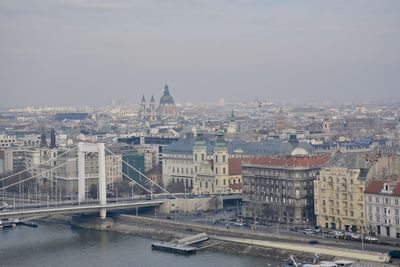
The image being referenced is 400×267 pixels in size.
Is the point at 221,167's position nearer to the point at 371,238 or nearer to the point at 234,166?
the point at 234,166

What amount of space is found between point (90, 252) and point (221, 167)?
9.44 m

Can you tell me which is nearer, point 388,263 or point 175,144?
point 388,263

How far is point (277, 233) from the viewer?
24.2m

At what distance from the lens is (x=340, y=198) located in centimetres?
2470

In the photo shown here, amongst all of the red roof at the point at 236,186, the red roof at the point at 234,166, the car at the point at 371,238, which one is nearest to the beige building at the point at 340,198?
the car at the point at 371,238

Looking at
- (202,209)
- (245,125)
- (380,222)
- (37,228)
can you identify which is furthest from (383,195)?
(245,125)

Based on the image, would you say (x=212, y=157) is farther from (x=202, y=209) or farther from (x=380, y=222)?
(x=380, y=222)

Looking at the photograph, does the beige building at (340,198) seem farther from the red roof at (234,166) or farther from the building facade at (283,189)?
the red roof at (234,166)

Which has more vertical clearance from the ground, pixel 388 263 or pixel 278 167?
pixel 278 167

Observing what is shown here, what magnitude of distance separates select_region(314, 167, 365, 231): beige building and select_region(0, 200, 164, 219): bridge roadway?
20.2ft

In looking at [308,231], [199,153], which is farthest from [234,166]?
[308,231]

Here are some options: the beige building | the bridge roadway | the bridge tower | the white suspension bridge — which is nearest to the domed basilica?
the white suspension bridge

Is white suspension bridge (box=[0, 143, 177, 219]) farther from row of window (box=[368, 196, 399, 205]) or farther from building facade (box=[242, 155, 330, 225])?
row of window (box=[368, 196, 399, 205])

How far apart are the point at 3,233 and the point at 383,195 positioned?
10470 mm
